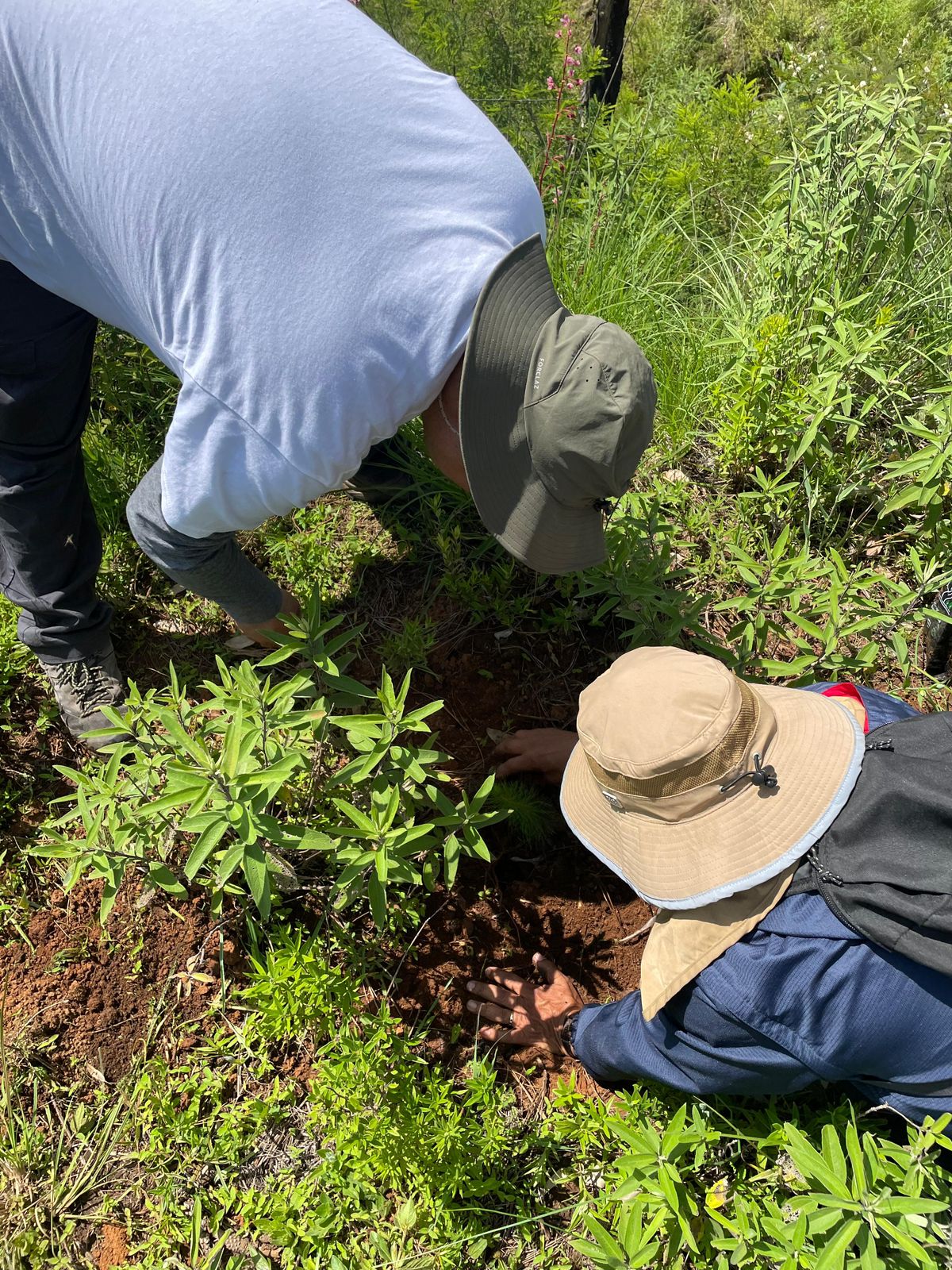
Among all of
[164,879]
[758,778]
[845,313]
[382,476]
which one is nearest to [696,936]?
[758,778]

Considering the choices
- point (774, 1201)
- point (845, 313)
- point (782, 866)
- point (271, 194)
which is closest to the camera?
point (271, 194)

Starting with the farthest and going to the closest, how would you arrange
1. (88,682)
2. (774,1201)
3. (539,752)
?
1. (88,682)
2. (539,752)
3. (774,1201)

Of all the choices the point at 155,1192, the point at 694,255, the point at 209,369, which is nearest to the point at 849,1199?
the point at 155,1192

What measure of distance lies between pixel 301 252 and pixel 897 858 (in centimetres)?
130

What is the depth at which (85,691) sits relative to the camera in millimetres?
2301

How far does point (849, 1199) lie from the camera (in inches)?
49.6

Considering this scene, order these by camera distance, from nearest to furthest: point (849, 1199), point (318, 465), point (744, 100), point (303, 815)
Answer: point (849, 1199)
point (318, 465)
point (303, 815)
point (744, 100)

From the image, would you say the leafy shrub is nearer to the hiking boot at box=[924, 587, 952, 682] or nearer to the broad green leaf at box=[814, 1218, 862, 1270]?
the hiking boot at box=[924, 587, 952, 682]

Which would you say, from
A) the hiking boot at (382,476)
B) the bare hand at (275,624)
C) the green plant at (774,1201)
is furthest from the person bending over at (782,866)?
the hiking boot at (382,476)

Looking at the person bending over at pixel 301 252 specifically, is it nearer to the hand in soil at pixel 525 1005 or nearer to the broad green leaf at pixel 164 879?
the broad green leaf at pixel 164 879

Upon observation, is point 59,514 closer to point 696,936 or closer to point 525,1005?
point 525,1005

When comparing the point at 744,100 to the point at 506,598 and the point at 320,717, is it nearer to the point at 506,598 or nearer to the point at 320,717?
the point at 506,598

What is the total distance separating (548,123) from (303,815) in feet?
9.18

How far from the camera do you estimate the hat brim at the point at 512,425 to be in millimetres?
1321
